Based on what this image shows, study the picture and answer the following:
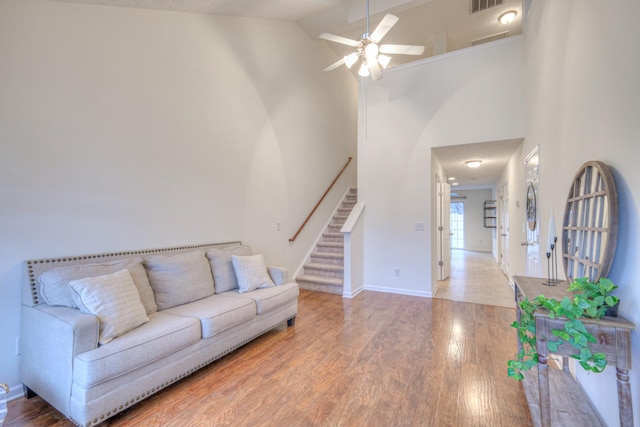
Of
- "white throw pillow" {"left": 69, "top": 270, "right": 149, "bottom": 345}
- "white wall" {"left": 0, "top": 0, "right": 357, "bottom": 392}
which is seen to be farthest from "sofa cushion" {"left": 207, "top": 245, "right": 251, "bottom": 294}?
"white throw pillow" {"left": 69, "top": 270, "right": 149, "bottom": 345}

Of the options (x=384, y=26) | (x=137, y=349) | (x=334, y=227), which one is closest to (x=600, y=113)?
(x=384, y=26)

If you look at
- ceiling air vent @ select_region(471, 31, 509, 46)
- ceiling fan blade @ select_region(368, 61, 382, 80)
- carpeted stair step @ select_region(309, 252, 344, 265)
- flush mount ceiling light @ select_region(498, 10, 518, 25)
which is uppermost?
ceiling air vent @ select_region(471, 31, 509, 46)

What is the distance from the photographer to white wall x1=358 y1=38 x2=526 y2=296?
4012mm

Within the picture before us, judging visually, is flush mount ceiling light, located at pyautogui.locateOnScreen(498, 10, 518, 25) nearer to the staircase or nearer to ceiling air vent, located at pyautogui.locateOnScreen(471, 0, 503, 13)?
ceiling air vent, located at pyautogui.locateOnScreen(471, 0, 503, 13)

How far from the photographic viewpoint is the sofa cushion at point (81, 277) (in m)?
2.04

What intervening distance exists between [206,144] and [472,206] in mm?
11167

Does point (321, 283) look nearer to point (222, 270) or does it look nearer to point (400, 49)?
point (222, 270)

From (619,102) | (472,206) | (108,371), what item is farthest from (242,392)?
(472,206)

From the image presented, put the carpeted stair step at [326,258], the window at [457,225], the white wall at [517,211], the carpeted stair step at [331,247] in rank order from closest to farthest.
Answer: the white wall at [517,211]
the carpeted stair step at [326,258]
the carpeted stair step at [331,247]
the window at [457,225]

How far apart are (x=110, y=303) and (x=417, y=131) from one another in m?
4.33

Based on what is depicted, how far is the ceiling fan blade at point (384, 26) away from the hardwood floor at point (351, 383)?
3129mm

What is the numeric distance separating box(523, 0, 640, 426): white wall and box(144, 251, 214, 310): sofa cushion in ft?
10.0

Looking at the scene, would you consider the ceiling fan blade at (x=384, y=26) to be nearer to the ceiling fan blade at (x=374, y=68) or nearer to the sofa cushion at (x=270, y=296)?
the ceiling fan blade at (x=374, y=68)

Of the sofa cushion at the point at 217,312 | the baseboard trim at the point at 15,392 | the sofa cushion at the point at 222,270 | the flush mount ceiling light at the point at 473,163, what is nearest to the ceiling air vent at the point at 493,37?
the flush mount ceiling light at the point at 473,163
